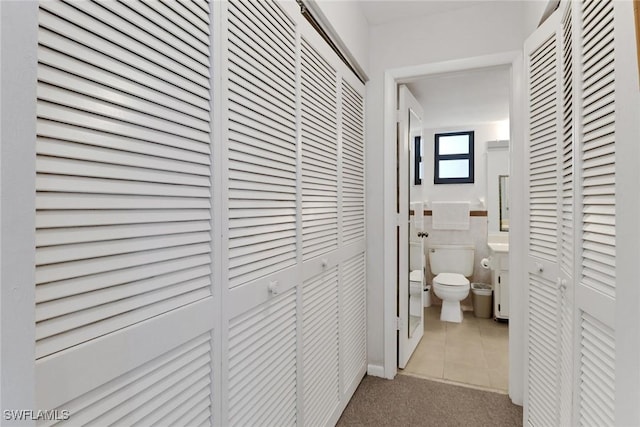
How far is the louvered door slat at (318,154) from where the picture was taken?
5.10 ft

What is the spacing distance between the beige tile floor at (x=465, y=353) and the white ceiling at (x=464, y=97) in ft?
6.87

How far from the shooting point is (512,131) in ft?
7.02

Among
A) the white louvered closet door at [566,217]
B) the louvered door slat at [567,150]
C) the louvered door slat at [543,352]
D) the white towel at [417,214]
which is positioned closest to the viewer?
the white louvered closet door at [566,217]

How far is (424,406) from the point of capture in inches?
81.8

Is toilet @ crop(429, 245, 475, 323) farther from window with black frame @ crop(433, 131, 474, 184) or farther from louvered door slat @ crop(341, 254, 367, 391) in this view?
louvered door slat @ crop(341, 254, 367, 391)

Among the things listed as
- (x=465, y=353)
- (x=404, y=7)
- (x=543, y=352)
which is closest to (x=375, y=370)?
(x=465, y=353)

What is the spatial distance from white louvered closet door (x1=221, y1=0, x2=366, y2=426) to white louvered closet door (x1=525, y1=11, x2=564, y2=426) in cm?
97

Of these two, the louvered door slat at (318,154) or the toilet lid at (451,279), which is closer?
the louvered door slat at (318,154)

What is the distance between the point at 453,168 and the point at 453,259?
1.21 m

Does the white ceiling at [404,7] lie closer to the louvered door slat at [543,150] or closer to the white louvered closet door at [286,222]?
the white louvered closet door at [286,222]

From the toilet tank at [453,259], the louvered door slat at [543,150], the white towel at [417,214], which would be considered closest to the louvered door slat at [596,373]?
the louvered door slat at [543,150]

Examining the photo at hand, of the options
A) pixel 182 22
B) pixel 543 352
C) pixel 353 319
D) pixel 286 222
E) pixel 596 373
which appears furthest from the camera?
pixel 353 319

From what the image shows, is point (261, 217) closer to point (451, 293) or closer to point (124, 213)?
point (124, 213)

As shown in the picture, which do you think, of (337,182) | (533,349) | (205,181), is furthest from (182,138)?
(533,349)
